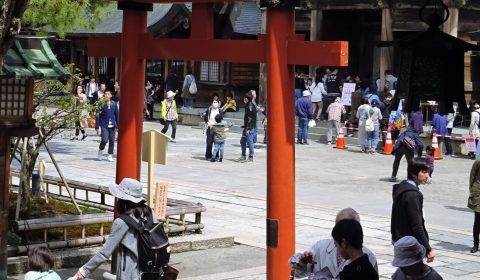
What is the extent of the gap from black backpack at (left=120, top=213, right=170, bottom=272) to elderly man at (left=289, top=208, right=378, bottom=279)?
1.46 meters

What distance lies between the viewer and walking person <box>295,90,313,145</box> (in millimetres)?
27953

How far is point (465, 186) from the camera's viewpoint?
2098cm

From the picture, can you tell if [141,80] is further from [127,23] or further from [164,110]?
[164,110]

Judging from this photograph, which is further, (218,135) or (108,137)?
(218,135)

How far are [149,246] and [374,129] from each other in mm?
19086

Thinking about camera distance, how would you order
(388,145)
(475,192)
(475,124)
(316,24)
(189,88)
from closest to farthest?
(475,192) → (475,124) → (388,145) → (316,24) → (189,88)

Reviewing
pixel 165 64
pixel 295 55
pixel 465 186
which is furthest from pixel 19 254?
pixel 165 64

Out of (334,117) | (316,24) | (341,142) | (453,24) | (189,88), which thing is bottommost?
(341,142)

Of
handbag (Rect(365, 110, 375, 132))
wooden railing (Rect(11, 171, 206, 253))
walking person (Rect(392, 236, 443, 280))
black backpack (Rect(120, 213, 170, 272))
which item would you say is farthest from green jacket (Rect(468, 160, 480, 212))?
handbag (Rect(365, 110, 375, 132))

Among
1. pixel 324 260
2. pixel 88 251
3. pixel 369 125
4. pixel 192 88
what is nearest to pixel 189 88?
pixel 192 88

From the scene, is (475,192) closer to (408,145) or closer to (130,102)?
(130,102)

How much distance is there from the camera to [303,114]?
91.9 feet

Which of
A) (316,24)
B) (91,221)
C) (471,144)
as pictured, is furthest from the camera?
(316,24)

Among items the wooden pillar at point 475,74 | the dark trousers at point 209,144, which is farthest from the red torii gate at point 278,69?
the wooden pillar at point 475,74
